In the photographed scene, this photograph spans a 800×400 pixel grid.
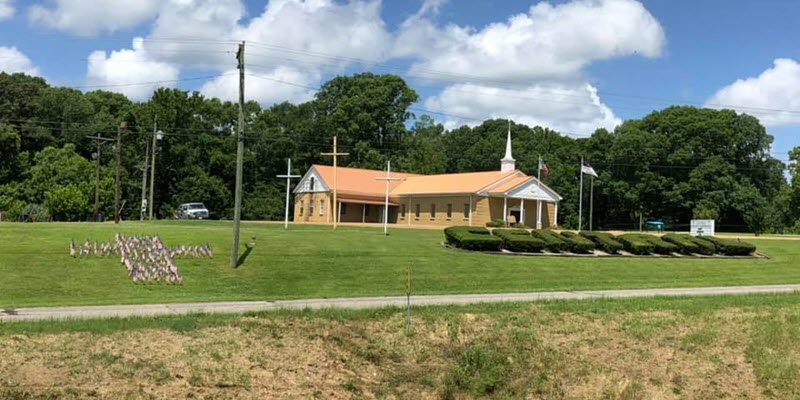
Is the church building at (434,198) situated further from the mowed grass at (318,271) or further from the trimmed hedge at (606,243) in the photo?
the mowed grass at (318,271)

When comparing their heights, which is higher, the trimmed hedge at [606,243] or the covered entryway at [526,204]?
the covered entryway at [526,204]

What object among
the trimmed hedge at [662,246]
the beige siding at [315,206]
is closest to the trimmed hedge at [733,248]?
the trimmed hedge at [662,246]

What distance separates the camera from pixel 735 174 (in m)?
74.8

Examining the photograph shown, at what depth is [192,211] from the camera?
210 feet

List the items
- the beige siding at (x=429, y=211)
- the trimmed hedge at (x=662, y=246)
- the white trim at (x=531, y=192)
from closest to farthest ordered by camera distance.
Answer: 1. the trimmed hedge at (x=662, y=246)
2. the beige siding at (x=429, y=211)
3. the white trim at (x=531, y=192)

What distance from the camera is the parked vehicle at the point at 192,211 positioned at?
6391cm

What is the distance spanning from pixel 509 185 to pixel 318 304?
40430 mm

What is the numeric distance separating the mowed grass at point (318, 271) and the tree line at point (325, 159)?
3996 centimetres

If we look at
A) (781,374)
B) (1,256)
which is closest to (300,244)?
(1,256)

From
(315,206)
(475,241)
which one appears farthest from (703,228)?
(315,206)

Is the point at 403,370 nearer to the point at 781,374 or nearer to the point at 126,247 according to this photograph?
the point at 781,374

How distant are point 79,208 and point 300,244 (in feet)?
136

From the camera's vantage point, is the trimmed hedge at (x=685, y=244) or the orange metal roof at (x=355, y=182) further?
the orange metal roof at (x=355, y=182)

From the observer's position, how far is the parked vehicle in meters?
63.9
